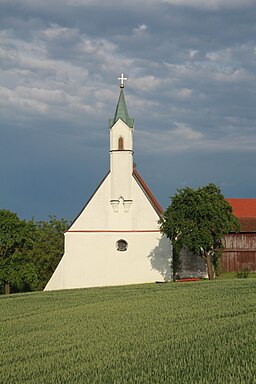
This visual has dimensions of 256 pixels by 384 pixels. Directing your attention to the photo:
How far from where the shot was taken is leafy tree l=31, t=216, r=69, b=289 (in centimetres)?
6488

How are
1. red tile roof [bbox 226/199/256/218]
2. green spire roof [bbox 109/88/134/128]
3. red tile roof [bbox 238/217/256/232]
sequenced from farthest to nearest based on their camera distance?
red tile roof [bbox 226/199/256/218]
red tile roof [bbox 238/217/256/232]
green spire roof [bbox 109/88/134/128]

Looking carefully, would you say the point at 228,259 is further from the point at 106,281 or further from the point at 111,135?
the point at 111,135

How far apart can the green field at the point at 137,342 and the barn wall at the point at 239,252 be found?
3063cm

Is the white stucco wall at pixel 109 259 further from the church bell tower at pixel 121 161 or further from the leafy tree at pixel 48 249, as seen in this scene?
the leafy tree at pixel 48 249

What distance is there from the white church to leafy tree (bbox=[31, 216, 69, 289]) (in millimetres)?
10090

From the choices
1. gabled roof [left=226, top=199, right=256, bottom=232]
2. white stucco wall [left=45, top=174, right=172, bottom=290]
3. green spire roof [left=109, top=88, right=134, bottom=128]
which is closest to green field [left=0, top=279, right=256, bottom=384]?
white stucco wall [left=45, top=174, right=172, bottom=290]

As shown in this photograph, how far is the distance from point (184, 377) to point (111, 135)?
4391 cm

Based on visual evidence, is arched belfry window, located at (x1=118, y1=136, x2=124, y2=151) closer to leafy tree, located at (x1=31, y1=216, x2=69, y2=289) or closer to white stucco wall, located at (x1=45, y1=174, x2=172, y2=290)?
white stucco wall, located at (x1=45, y1=174, x2=172, y2=290)

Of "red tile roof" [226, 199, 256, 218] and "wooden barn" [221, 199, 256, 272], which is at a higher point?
"red tile roof" [226, 199, 256, 218]

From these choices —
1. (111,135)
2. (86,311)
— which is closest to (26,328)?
(86,311)

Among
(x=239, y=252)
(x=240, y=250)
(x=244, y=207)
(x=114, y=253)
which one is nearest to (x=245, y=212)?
(x=244, y=207)

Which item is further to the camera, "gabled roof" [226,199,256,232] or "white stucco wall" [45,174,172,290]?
"gabled roof" [226,199,256,232]

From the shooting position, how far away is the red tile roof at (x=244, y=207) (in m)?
61.1

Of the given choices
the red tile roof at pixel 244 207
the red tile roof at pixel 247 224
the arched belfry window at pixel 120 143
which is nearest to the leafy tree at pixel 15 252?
the arched belfry window at pixel 120 143
